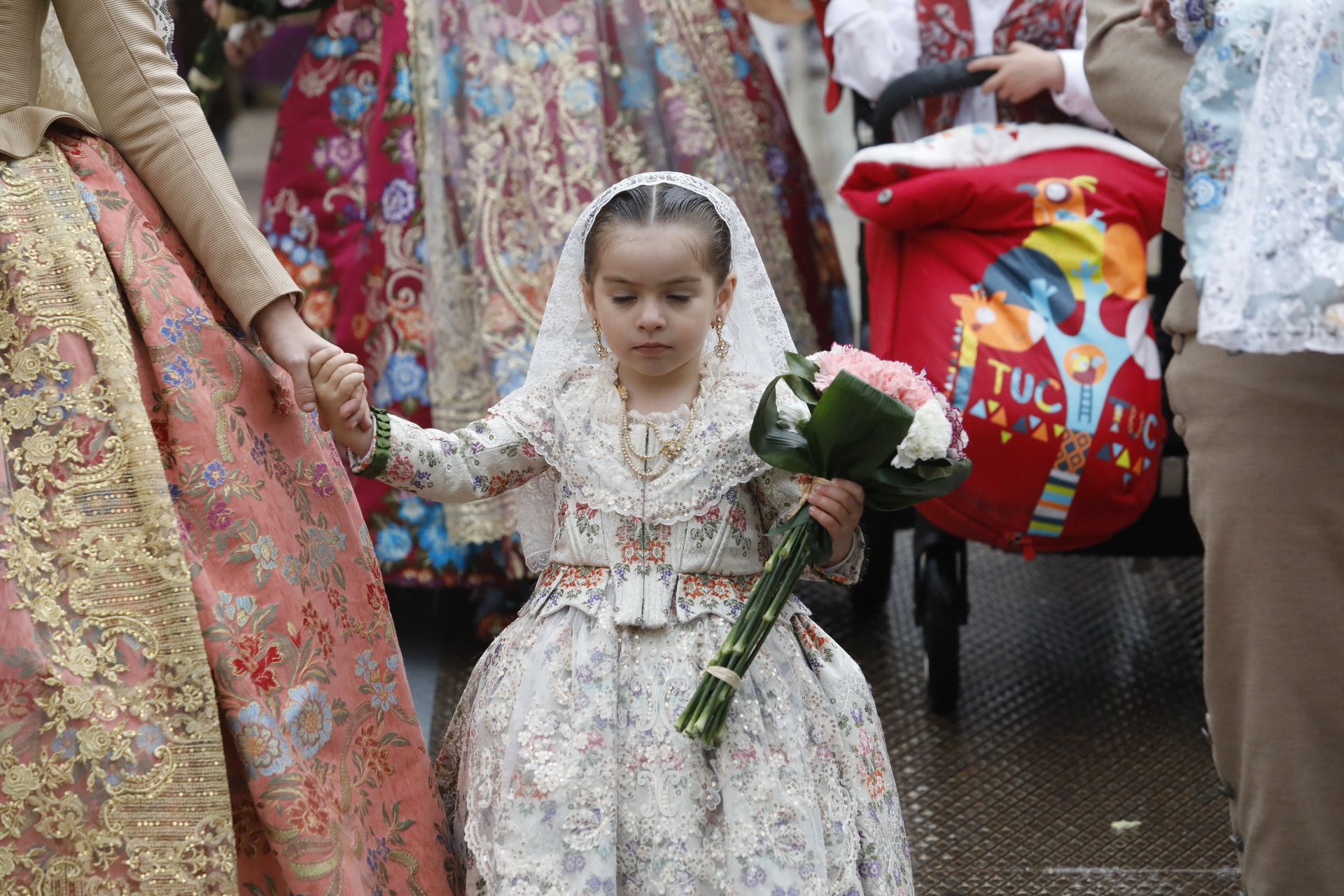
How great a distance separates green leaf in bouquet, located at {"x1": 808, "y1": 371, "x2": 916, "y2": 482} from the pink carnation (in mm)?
25

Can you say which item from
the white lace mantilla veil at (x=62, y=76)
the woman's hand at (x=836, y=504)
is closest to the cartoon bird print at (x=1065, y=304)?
the woman's hand at (x=836, y=504)

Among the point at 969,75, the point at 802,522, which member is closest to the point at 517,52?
the point at 969,75

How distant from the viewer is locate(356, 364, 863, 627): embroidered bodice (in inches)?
75.4

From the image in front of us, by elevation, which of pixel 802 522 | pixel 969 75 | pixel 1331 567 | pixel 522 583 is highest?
pixel 969 75

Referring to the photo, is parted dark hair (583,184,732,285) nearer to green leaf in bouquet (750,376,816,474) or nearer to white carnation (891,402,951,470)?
green leaf in bouquet (750,376,816,474)

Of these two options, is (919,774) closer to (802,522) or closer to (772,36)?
(802,522)

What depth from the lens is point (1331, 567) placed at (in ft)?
6.47

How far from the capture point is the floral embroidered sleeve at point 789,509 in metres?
1.94

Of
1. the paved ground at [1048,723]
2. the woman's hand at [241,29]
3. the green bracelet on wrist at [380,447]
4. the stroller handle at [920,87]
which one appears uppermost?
the woman's hand at [241,29]

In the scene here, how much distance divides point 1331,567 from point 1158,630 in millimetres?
1534

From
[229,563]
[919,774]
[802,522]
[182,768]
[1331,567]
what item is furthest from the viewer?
[919,774]

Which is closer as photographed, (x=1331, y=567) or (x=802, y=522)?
(x=802, y=522)

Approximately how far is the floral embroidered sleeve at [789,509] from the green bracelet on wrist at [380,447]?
49cm

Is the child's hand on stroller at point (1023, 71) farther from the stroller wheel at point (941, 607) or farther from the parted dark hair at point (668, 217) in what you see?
the parted dark hair at point (668, 217)
